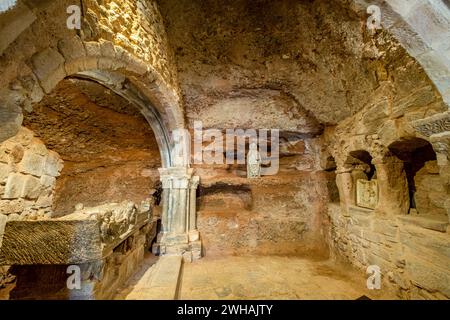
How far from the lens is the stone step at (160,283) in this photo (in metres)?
2.32

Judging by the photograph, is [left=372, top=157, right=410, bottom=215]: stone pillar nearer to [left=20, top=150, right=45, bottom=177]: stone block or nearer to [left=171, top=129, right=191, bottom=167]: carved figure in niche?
[left=171, top=129, right=191, bottom=167]: carved figure in niche

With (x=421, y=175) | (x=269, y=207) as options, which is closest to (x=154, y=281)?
(x=269, y=207)

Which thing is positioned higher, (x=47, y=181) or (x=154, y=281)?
(x=47, y=181)

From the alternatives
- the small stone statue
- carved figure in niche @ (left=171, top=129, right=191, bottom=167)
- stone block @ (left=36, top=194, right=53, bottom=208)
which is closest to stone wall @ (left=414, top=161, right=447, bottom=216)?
the small stone statue

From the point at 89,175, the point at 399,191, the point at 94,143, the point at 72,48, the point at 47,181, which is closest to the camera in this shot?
the point at 72,48

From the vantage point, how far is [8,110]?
47.0 inches

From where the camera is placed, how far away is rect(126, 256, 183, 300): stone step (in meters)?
2.32

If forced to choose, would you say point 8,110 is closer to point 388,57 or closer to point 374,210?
point 388,57

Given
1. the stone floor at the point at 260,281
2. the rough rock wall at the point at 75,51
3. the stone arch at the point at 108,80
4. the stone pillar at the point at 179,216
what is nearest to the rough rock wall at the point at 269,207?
the stone pillar at the point at 179,216

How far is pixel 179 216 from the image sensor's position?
4.22 metres

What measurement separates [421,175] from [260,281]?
2726mm

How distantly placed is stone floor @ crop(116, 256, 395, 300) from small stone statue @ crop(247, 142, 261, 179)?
5.95 feet

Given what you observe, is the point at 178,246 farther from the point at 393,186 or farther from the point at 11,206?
the point at 393,186

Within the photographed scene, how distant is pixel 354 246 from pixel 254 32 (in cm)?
396
